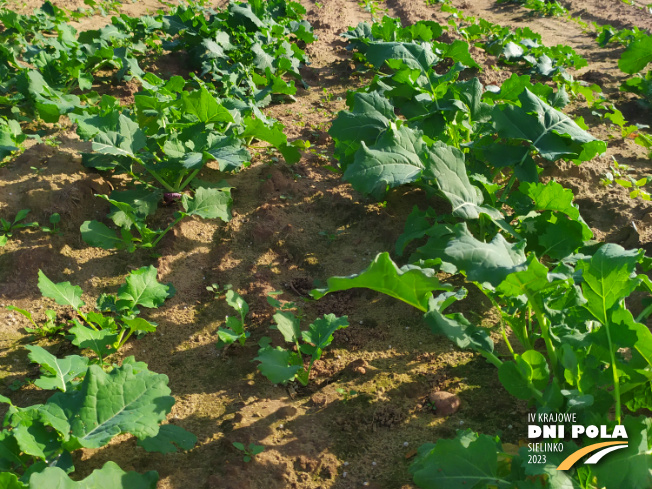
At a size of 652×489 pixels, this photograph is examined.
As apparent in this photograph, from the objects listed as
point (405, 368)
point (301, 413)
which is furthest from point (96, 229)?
point (405, 368)

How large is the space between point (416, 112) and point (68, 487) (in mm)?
3068

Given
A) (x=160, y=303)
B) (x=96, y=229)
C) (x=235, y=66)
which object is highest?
(x=235, y=66)

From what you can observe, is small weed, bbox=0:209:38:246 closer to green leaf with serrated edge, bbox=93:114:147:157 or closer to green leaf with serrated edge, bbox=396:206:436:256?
green leaf with serrated edge, bbox=93:114:147:157

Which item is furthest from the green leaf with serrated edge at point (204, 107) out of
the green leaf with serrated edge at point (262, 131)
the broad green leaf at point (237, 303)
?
the broad green leaf at point (237, 303)

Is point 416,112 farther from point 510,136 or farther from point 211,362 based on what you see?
point 211,362

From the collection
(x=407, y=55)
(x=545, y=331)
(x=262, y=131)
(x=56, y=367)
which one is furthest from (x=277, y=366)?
(x=407, y=55)

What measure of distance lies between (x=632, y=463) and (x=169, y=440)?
1754mm

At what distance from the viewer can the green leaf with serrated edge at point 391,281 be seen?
2000mm

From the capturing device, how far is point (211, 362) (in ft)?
9.39

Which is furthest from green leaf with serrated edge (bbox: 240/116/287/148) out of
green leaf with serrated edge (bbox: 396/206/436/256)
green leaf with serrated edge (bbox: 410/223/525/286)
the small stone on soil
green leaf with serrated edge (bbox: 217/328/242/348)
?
the small stone on soil

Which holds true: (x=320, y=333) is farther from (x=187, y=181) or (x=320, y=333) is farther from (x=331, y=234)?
(x=187, y=181)

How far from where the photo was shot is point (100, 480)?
1951 millimetres

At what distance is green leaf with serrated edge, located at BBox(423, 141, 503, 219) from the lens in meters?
2.62

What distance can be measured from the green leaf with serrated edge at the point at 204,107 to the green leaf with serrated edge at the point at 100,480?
2.41 metres
